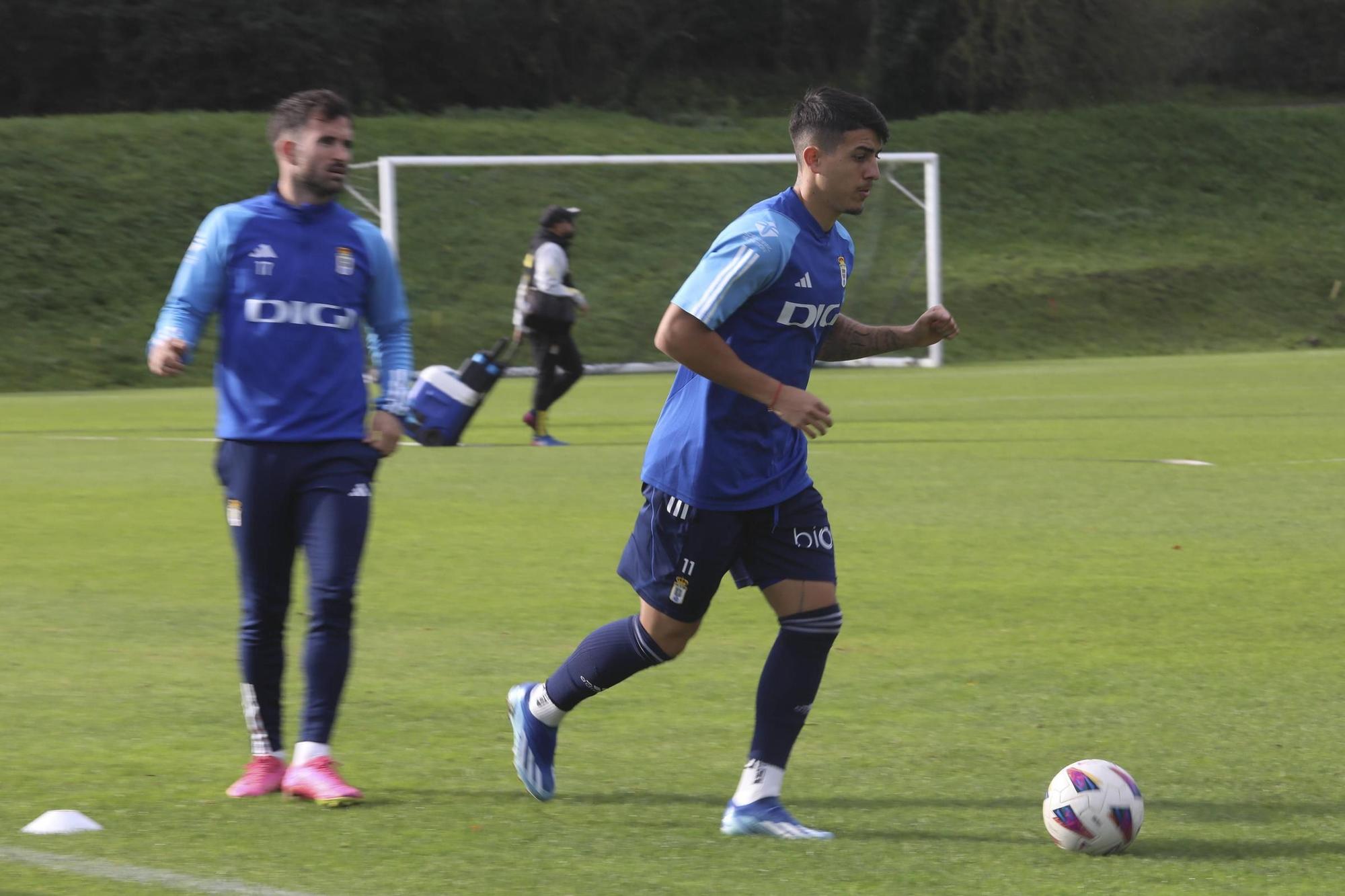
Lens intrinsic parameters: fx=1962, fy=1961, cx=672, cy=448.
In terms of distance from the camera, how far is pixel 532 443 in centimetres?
1652

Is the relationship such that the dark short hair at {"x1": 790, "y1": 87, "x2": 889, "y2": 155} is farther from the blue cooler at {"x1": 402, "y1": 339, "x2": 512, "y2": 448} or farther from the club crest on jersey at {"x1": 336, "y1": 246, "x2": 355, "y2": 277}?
the blue cooler at {"x1": 402, "y1": 339, "x2": 512, "y2": 448}

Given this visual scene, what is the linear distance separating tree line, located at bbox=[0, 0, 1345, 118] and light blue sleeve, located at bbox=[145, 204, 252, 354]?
42842 millimetres

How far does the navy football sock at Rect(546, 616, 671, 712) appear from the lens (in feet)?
17.0

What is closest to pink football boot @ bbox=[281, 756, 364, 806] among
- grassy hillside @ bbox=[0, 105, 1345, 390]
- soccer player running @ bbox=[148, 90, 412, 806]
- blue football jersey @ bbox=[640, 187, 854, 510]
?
soccer player running @ bbox=[148, 90, 412, 806]

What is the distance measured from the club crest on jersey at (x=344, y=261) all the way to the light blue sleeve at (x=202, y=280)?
0.26m

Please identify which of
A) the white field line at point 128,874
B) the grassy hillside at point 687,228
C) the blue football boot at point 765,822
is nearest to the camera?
the white field line at point 128,874

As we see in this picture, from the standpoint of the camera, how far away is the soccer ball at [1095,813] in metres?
4.71

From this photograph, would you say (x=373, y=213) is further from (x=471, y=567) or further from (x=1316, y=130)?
(x=1316, y=130)

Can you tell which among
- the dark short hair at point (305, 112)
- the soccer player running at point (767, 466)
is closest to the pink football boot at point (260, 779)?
the soccer player running at point (767, 466)

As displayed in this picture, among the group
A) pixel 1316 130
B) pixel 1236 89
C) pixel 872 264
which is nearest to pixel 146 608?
pixel 872 264

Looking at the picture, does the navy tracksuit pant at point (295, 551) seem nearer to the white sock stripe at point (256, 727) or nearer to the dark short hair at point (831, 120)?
the white sock stripe at point (256, 727)

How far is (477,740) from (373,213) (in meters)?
22.3

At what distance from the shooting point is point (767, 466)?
4.99m

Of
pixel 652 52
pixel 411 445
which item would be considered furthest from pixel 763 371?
pixel 652 52
